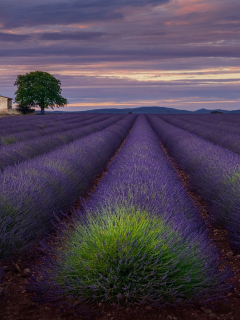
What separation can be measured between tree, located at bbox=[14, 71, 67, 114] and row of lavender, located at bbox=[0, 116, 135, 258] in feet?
134

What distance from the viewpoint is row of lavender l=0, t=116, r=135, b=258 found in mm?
3340

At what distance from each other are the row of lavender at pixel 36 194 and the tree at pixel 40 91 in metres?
40.8

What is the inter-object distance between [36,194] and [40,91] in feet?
142

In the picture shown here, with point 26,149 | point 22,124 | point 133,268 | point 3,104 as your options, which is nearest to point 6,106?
point 3,104

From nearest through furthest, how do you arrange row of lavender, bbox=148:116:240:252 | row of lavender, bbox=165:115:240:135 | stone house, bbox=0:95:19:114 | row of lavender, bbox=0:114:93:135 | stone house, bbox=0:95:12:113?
row of lavender, bbox=148:116:240:252 < row of lavender, bbox=0:114:93:135 < row of lavender, bbox=165:115:240:135 < stone house, bbox=0:95:19:114 < stone house, bbox=0:95:12:113

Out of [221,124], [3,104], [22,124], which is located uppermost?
[3,104]

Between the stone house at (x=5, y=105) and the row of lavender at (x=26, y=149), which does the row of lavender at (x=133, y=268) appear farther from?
the stone house at (x=5, y=105)

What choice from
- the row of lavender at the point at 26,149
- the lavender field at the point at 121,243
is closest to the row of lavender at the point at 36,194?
the lavender field at the point at 121,243

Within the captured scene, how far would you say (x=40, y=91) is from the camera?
4525 cm

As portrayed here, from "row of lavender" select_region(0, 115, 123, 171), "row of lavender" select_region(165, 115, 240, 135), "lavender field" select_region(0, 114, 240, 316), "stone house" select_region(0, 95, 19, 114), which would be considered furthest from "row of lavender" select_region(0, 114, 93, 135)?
"stone house" select_region(0, 95, 19, 114)

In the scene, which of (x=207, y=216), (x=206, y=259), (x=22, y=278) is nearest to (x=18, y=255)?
(x=22, y=278)

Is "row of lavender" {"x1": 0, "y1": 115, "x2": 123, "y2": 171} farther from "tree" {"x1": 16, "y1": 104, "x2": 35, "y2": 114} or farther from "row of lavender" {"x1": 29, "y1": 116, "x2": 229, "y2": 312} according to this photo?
"tree" {"x1": 16, "y1": 104, "x2": 35, "y2": 114}

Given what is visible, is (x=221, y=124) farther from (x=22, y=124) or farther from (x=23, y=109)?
(x=23, y=109)

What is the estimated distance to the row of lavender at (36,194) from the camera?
3340 millimetres
